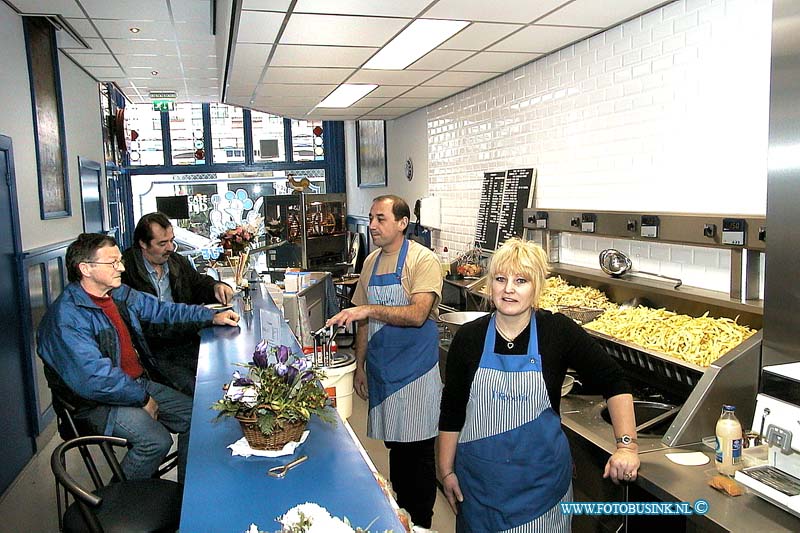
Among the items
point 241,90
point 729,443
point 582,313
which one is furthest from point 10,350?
point 729,443

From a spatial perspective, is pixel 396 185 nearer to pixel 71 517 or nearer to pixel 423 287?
pixel 423 287

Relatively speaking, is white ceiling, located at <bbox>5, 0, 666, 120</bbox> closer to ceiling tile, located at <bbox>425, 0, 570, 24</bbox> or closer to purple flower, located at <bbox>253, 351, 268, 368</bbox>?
ceiling tile, located at <bbox>425, 0, 570, 24</bbox>

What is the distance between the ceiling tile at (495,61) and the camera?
17.6 feet

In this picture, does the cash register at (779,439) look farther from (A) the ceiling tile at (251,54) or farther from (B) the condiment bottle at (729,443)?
(A) the ceiling tile at (251,54)

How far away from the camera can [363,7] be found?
4.00 m

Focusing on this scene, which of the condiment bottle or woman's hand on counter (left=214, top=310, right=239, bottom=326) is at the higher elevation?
woman's hand on counter (left=214, top=310, right=239, bottom=326)

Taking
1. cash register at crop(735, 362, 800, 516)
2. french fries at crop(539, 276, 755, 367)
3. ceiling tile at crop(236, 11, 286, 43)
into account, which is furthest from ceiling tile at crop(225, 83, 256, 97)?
cash register at crop(735, 362, 800, 516)

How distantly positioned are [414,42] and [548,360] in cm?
337

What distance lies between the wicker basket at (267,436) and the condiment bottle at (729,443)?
1565mm

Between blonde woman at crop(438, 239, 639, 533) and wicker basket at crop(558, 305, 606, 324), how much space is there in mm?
1652

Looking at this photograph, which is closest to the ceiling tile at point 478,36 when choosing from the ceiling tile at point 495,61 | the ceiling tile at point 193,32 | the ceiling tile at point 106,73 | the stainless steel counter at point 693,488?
the ceiling tile at point 495,61

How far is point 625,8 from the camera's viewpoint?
4.02 metres

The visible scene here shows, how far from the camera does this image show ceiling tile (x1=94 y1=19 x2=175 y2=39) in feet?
19.5

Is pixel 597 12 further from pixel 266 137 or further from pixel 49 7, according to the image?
pixel 266 137
